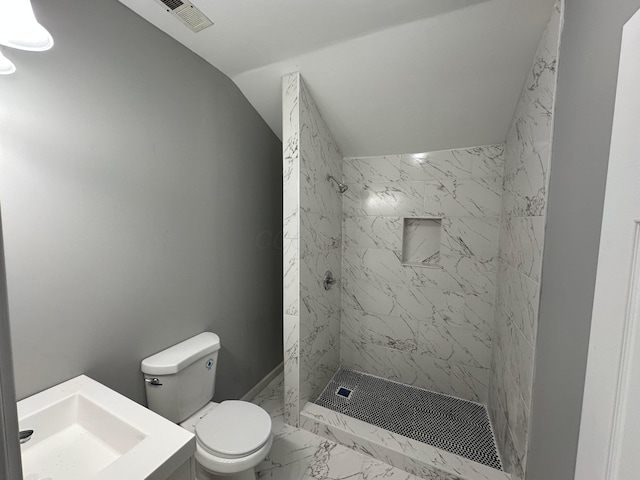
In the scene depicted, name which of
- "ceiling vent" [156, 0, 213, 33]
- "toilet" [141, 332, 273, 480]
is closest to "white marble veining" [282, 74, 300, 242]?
"ceiling vent" [156, 0, 213, 33]

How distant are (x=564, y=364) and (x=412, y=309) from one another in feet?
4.56

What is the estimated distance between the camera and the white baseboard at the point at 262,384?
210 centimetres

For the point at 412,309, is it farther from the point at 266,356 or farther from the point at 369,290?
the point at 266,356

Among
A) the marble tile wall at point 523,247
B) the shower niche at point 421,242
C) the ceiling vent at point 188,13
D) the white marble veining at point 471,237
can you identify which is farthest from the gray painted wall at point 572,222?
the ceiling vent at point 188,13

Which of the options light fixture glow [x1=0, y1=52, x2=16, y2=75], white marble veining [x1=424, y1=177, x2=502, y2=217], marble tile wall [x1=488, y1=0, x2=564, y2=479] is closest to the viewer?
light fixture glow [x1=0, y1=52, x2=16, y2=75]

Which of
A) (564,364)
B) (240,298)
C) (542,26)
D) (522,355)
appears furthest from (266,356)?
(542,26)

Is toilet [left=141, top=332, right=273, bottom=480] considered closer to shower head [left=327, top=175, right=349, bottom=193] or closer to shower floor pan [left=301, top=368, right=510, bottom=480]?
shower floor pan [left=301, top=368, right=510, bottom=480]

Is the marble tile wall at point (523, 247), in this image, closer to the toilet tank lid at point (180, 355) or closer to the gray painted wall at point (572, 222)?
the gray painted wall at point (572, 222)

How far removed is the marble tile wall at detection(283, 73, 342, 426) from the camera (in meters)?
1.72

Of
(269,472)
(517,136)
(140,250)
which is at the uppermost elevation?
(517,136)

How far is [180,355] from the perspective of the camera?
4.68ft

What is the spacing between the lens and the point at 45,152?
103 centimetres

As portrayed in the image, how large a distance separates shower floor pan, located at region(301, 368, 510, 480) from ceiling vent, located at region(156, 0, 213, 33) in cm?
242

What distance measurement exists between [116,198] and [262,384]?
1.83m
